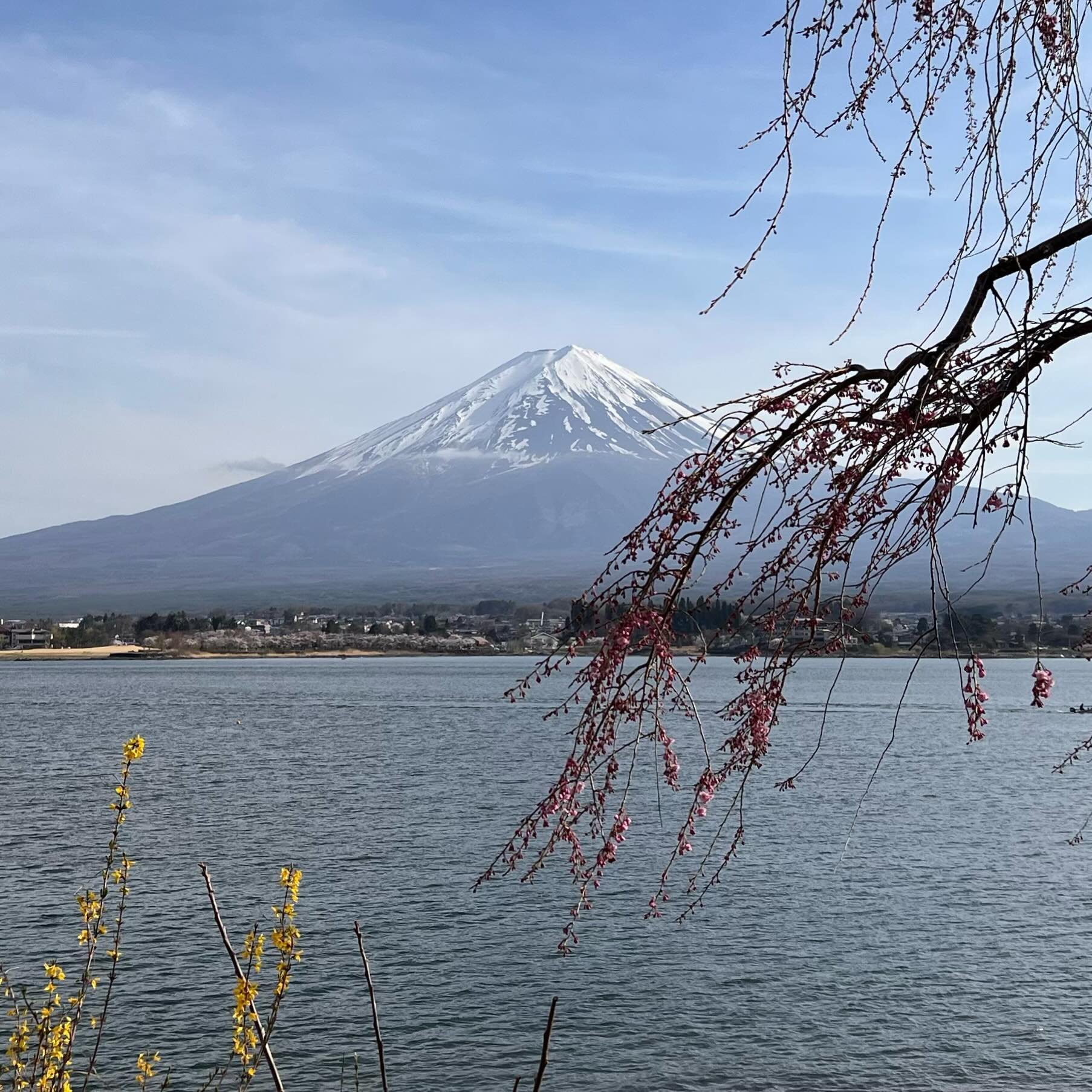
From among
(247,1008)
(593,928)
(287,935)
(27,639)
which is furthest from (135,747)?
(27,639)

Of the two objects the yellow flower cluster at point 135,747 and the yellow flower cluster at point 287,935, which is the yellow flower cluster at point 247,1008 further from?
the yellow flower cluster at point 135,747

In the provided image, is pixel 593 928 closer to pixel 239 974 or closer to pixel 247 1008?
pixel 247 1008

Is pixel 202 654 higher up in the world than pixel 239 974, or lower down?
lower down

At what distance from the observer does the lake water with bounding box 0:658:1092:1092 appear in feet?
39.3

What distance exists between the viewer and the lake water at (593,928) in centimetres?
1199

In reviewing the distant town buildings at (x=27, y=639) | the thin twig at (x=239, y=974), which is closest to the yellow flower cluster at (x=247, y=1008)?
the thin twig at (x=239, y=974)

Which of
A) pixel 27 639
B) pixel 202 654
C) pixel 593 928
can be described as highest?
pixel 27 639

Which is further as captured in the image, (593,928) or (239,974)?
(593,928)

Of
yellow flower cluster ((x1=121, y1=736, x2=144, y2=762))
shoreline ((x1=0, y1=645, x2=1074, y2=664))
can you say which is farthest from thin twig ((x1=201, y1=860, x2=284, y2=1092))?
shoreline ((x1=0, y1=645, x2=1074, y2=664))

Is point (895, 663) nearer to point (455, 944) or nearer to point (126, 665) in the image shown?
point (126, 665)

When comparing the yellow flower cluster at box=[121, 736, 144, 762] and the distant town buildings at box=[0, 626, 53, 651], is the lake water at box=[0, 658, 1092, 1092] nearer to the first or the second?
the yellow flower cluster at box=[121, 736, 144, 762]

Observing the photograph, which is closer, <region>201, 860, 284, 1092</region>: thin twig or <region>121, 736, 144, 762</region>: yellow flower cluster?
<region>201, 860, 284, 1092</region>: thin twig

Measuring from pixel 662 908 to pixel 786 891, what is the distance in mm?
2061

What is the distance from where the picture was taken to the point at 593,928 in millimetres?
16578
